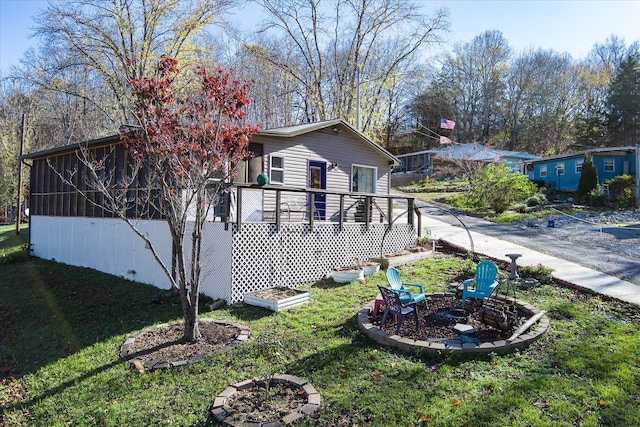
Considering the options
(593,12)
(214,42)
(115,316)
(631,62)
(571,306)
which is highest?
(631,62)

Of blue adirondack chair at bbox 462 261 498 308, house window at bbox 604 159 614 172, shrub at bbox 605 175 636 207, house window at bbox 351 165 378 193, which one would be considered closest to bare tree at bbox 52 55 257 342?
blue adirondack chair at bbox 462 261 498 308

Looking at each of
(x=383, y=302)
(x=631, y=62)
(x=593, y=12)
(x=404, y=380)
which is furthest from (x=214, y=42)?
(x=631, y=62)

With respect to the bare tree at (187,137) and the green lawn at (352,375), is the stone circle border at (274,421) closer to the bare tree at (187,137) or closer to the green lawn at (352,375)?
the green lawn at (352,375)

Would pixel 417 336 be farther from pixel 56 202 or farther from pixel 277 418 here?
pixel 56 202

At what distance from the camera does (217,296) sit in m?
7.56

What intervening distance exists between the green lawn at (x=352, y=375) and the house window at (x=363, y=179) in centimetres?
758

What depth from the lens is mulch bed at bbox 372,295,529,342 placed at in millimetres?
5043

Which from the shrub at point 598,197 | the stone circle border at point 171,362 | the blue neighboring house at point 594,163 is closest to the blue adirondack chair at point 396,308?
the stone circle border at point 171,362

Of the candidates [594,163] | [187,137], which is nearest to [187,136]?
[187,137]

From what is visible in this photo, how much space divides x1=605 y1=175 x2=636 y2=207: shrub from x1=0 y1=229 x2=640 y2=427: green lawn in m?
16.2

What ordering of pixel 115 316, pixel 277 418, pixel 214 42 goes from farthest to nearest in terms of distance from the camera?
pixel 214 42 < pixel 115 316 < pixel 277 418

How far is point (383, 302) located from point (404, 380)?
1722mm

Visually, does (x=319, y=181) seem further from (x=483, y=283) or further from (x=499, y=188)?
(x=499, y=188)

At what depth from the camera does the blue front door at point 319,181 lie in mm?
12641
